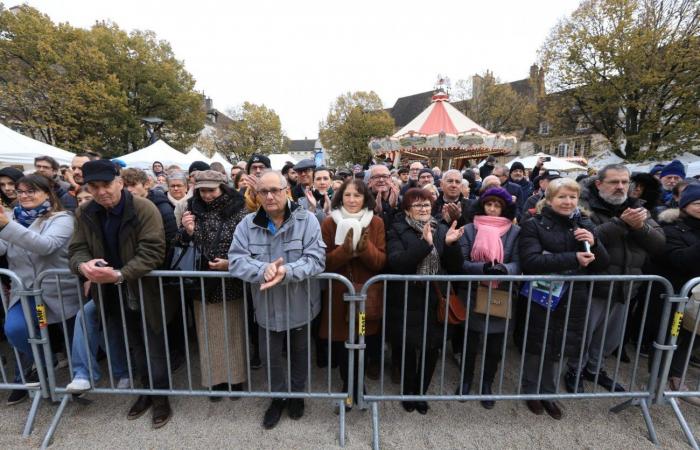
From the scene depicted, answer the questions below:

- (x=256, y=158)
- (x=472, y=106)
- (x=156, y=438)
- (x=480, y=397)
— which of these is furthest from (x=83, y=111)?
(x=472, y=106)

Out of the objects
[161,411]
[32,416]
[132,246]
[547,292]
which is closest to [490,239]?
[547,292]

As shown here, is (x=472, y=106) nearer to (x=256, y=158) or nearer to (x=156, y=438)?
(x=256, y=158)

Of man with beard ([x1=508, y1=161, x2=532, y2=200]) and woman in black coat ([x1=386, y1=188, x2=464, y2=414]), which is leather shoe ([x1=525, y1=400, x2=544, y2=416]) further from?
man with beard ([x1=508, y1=161, x2=532, y2=200])

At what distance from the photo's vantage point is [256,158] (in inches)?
171

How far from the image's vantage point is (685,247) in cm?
276

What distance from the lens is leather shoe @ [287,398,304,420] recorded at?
2705mm

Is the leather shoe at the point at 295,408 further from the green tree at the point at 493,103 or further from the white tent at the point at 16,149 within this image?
the green tree at the point at 493,103

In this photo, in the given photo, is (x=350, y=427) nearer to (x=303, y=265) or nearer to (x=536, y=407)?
(x=303, y=265)

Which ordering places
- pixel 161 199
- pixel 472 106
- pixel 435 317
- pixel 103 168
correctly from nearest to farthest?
pixel 103 168
pixel 435 317
pixel 161 199
pixel 472 106

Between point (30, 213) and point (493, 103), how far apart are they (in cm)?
3497

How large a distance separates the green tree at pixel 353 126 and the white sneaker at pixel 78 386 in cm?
3828

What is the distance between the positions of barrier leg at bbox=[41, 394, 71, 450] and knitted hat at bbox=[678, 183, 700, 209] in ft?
18.7

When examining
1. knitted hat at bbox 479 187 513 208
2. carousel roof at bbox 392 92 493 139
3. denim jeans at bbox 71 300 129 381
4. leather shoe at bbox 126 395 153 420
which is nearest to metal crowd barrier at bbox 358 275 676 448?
knitted hat at bbox 479 187 513 208

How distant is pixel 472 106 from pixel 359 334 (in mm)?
34721
